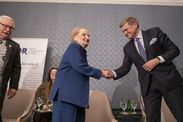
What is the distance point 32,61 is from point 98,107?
4.38 ft

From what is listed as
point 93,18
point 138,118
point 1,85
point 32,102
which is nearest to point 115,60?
point 93,18

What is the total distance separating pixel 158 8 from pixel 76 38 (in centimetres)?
242

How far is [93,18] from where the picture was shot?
4340mm

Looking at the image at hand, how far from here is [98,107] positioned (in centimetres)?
Result: 374

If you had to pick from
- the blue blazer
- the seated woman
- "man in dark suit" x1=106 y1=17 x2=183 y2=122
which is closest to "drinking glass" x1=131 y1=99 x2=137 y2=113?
"man in dark suit" x1=106 y1=17 x2=183 y2=122

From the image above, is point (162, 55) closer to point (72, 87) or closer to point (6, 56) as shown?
point (72, 87)

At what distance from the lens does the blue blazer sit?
88.9 inches

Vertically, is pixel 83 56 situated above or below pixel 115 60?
below

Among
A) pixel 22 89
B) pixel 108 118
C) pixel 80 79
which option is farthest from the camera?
pixel 22 89

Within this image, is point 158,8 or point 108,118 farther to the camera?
point 158,8

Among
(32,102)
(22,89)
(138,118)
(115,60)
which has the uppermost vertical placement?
(115,60)

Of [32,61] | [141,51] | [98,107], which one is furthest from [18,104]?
[141,51]

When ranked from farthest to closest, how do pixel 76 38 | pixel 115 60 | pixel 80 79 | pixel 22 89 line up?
pixel 115 60 → pixel 22 89 → pixel 76 38 → pixel 80 79

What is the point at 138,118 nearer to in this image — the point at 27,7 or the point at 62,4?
the point at 62,4
